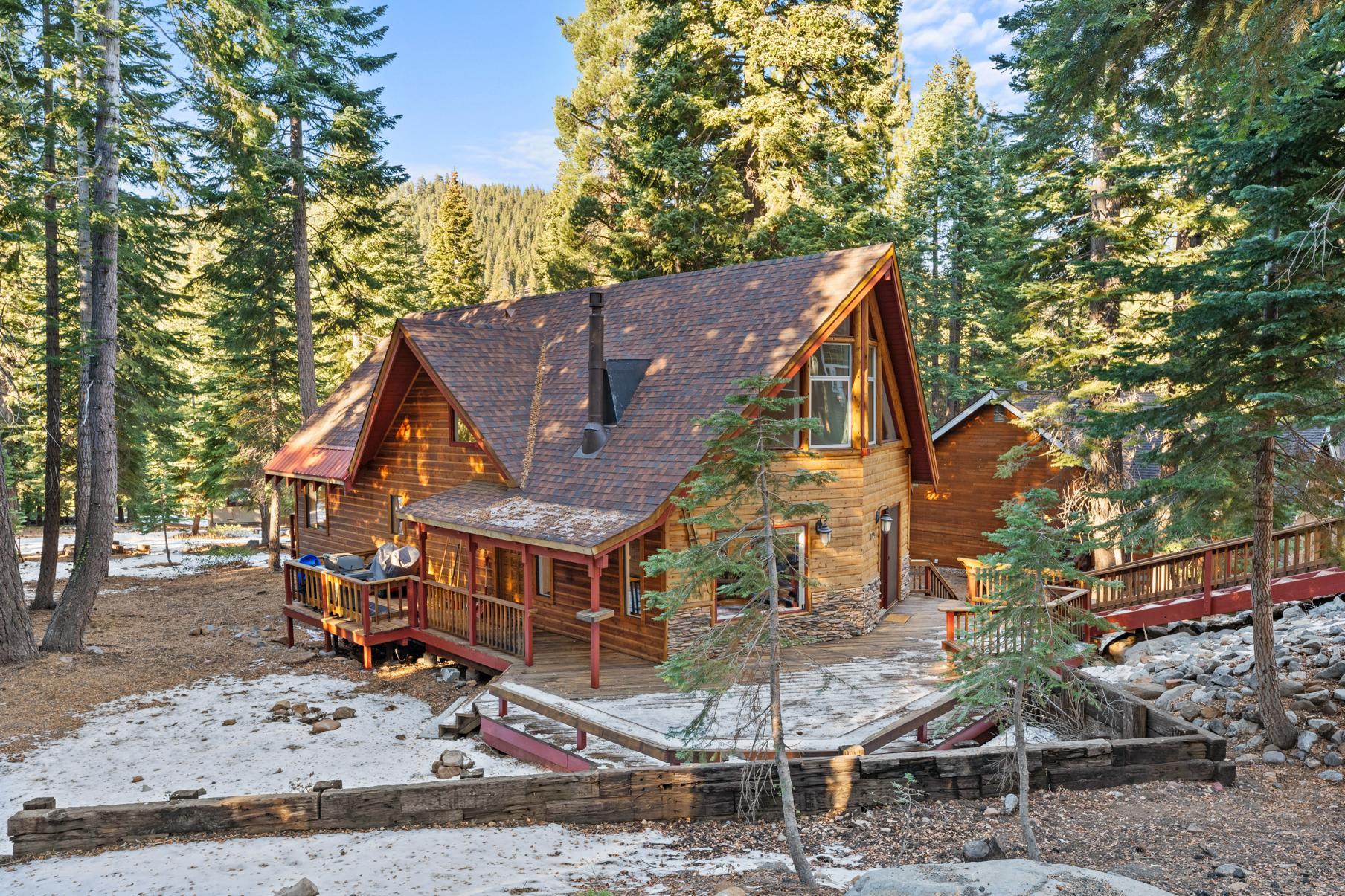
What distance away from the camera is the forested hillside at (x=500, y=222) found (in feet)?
319

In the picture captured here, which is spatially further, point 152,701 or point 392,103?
point 392,103

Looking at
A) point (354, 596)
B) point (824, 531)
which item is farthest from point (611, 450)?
point (354, 596)

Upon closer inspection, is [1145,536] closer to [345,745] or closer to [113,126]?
[345,745]

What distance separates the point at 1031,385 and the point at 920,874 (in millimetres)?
14766

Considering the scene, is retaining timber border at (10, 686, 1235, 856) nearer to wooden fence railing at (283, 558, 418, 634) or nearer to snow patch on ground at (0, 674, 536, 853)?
snow patch on ground at (0, 674, 536, 853)

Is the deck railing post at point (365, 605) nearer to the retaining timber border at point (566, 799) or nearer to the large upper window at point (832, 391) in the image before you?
the retaining timber border at point (566, 799)

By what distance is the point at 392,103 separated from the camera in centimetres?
2242

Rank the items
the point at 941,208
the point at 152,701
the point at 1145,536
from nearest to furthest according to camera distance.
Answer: the point at 1145,536 → the point at 152,701 → the point at 941,208

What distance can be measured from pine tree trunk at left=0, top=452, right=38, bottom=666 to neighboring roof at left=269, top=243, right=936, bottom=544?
20.8ft

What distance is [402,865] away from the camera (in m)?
6.08

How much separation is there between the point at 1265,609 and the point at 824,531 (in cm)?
571

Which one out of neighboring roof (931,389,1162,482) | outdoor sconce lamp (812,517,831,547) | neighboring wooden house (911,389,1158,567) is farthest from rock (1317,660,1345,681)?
neighboring wooden house (911,389,1158,567)

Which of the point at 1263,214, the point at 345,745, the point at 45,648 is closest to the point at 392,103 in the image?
the point at 45,648

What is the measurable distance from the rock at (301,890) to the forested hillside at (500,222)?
261ft
